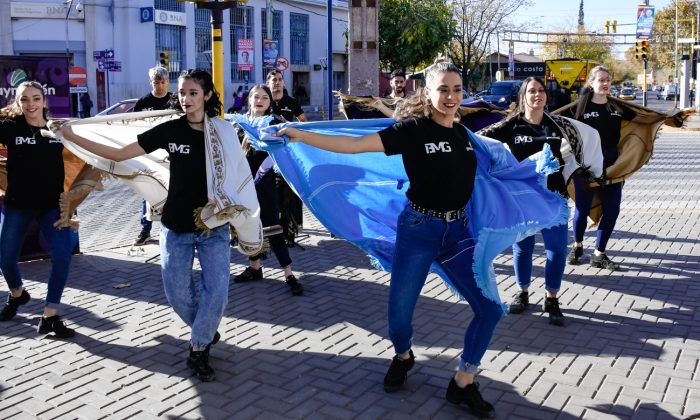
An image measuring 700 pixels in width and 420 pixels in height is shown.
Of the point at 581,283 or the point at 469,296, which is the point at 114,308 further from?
the point at 581,283

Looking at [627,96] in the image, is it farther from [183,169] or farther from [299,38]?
[183,169]

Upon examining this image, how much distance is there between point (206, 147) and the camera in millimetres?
4887

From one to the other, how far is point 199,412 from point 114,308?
95.4 inches

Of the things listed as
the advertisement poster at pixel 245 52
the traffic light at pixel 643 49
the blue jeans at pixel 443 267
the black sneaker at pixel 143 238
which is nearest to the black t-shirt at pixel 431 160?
the blue jeans at pixel 443 267

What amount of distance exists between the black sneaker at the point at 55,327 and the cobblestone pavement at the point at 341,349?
3.8 inches

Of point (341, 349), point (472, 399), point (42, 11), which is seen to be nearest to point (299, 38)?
point (42, 11)

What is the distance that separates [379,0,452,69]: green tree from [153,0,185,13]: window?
11.2m

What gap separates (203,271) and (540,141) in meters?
2.89

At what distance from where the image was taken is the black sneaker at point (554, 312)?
20.0ft

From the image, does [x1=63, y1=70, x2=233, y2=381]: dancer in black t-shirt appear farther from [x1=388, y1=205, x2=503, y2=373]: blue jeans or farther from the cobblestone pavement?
[x1=388, y1=205, x2=503, y2=373]: blue jeans

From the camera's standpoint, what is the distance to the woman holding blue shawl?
439cm

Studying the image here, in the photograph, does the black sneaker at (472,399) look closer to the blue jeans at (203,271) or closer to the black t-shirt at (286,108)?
the blue jeans at (203,271)

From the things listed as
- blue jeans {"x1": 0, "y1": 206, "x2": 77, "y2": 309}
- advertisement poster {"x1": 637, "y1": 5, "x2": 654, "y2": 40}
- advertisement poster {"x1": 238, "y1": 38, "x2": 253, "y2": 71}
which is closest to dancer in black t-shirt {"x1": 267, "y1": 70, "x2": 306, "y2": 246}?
blue jeans {"x1": 0, "y1": 206, "x2": 77, "y2": 309}

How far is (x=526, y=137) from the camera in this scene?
6.16 m
